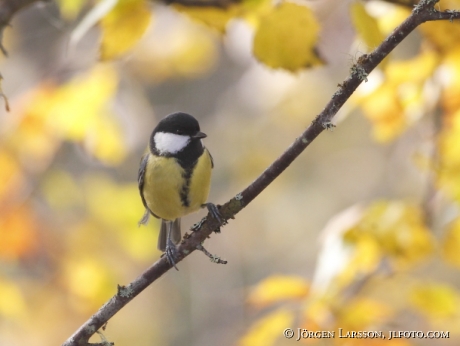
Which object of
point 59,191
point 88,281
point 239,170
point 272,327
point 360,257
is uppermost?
point 239,170

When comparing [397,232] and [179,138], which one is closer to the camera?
[397,232]

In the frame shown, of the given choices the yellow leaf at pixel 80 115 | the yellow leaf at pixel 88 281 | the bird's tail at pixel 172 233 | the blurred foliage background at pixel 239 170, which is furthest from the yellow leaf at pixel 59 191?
the bird's tail at pixel 172 233

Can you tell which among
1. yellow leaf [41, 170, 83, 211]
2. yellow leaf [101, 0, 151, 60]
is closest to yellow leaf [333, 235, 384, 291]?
yellow leaf [101, 0, 151, 60]

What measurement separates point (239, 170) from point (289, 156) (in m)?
2.86

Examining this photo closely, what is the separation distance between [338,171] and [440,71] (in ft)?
11.5

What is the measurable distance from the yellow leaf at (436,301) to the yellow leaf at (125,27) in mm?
1175

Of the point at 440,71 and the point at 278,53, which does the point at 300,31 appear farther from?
the point at 440,71

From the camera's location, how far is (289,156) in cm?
108

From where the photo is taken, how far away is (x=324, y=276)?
1.61 m

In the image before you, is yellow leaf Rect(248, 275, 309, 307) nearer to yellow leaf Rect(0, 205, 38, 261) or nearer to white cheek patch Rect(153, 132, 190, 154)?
white cheek patch Rect(153, 132, 190, 154)

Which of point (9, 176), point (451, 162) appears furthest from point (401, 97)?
point (9, 176)

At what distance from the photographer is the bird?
5.97ft

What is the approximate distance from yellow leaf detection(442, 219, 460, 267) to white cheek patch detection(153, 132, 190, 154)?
968mm

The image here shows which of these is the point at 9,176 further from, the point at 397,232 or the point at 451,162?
the point at 451,162
